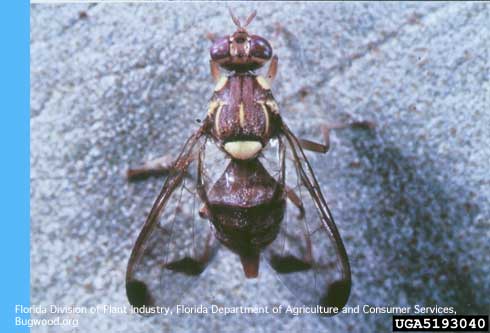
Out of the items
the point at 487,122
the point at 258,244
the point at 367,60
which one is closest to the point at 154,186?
the point at 258,244

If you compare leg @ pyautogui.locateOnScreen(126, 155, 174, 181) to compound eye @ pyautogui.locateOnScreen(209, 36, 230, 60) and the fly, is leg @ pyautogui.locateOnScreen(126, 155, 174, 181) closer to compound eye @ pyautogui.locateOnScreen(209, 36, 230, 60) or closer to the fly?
the fly

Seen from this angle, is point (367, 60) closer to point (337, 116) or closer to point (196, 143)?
point (337, 116)

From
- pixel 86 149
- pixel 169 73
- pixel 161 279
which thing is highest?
pixel 169 73

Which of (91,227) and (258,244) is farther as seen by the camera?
(91,227)

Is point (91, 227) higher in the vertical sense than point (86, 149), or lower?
lower

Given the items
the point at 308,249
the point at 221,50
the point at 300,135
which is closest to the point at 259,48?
the point at 221,50

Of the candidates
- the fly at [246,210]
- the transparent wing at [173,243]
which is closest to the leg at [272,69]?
the fly at [246,210]

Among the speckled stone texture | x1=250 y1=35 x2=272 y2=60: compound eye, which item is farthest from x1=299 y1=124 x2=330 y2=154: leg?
x1=250 y1=35 x2=272 y2=60: compound eye

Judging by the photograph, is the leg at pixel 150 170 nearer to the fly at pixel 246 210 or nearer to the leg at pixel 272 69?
the fly at pixel 246 210
